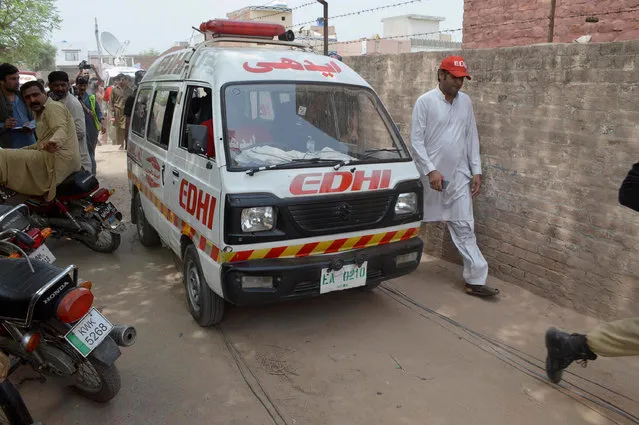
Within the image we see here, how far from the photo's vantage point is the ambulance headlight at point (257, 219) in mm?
3349

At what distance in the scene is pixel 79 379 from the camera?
3035mm

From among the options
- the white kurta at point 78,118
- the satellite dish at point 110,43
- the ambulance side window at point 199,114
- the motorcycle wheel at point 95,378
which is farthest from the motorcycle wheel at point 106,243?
the satellite dish at point 110,43

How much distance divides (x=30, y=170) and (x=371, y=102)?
3.59 metres

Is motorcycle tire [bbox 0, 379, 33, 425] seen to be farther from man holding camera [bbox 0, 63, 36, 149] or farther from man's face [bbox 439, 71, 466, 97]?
man holding camera [bbox 0, 63, 36, 149]

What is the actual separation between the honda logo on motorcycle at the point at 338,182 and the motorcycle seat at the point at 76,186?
3.14m

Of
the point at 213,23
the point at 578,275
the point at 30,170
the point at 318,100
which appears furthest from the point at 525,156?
the point at 30,170

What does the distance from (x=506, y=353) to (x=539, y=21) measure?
15.2ft

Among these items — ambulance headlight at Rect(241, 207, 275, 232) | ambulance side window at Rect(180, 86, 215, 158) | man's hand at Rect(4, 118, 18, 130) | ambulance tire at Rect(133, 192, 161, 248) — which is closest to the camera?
ambulance headlight at Rect(241, 207, 275, 232)

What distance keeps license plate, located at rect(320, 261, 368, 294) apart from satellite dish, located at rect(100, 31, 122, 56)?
22.3 metres

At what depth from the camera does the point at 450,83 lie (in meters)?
4.50

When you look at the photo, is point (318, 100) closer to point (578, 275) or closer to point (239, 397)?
point (239, 397)

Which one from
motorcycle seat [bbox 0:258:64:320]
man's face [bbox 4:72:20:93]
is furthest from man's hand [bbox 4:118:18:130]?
motorcycle seat [bbox 0:258:64:320]

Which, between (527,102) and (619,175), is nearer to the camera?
(619,175)

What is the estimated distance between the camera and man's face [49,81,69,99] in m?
6.33
